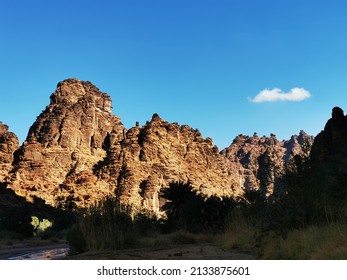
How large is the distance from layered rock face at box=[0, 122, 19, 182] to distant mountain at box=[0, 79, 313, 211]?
31 centimetres

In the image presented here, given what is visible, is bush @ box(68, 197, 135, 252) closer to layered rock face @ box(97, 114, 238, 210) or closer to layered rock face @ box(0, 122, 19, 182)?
layered rock face @ box(97, 114, 238, 210)

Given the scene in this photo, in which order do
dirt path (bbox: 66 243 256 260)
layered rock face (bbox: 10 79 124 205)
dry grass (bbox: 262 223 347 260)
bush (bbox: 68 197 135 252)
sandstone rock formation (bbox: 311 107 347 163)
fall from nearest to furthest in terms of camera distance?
dry grass (bbox: 262 223 347 260) < dirt path (bbox: 66 243 256 260) < bush (bbox: 68 197 135 252) < sandstone rock formation (bbox: 311 107 347 163) < layered rock face (bbox: 10 79 124 205)

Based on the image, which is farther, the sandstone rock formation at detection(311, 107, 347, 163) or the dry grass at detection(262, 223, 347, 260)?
the sandstone rock formation at detection(311, 107, 347, 163)

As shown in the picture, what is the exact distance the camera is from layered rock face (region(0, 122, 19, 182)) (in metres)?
86.8

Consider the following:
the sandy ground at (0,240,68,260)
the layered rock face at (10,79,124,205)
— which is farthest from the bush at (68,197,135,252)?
the layered rock face at (10,79,124,205)

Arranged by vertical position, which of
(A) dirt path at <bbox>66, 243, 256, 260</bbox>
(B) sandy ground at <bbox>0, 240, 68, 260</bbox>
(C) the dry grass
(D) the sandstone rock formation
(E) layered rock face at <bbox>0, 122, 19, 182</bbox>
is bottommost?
(B) sandy ground at <bbox>0, 240, 68, 260</bbox>

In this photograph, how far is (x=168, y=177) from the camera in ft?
331

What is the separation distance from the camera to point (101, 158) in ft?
350

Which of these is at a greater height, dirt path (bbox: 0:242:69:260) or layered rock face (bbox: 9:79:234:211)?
layered rock face (bbox: 9:79:234:211)

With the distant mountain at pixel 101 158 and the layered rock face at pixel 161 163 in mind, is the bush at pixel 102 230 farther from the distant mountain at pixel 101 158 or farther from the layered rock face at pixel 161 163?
the layered rock face at pixel 161 163

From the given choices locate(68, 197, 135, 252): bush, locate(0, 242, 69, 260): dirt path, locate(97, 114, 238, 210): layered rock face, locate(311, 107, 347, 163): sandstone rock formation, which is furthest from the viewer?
locate(97, 114, 238, 210): layered rock face

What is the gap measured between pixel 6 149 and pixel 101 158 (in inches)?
970
